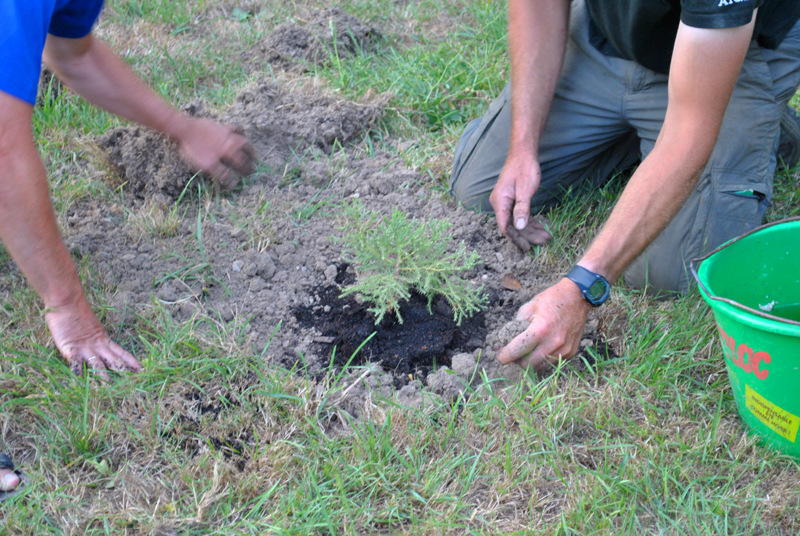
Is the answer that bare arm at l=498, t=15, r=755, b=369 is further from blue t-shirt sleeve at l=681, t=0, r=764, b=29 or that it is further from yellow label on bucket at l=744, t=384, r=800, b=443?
yellow label on bucket at l=744, t=384, r=800, b=443

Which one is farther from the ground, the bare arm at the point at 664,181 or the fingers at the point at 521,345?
the bare arm at the point at 664,181

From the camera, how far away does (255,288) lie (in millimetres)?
2309

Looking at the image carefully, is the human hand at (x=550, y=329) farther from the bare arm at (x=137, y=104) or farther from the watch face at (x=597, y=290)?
the bare arm at (x=137, y=104)

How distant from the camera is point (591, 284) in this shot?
193 cm

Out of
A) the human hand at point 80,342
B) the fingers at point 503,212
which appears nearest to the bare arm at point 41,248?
the human hand at point 80,342

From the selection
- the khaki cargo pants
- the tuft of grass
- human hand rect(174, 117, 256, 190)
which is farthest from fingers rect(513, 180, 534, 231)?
the tuft of grass

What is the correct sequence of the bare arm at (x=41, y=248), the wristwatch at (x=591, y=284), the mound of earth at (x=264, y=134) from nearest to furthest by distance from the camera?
the bare arm at (x=41, y=248) → the wristwatch at (x=591, y=284) → the mound of earth at (x=264, y=134)

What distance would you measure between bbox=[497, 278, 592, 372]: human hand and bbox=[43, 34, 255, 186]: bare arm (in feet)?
4.84

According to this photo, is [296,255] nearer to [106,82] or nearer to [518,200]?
[518,200]

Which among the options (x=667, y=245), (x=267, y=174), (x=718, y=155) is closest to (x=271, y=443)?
(x=267, y=174)

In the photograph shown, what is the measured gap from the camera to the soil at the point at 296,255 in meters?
2.08

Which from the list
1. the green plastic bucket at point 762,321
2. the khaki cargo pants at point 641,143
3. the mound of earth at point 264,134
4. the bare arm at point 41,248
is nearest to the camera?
the green plastic bucket at point 762,321

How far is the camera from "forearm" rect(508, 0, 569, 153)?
2574mm

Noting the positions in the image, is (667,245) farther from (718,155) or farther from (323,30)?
(323,30)
